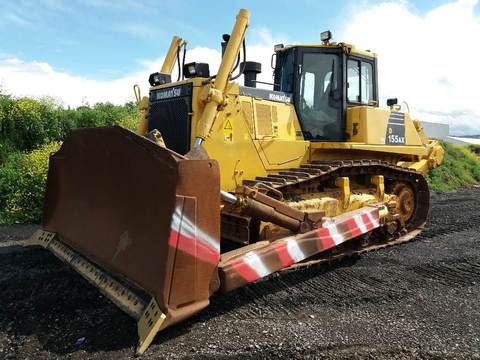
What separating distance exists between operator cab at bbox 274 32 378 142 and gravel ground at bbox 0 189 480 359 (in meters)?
1.98

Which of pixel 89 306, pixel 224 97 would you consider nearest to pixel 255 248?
pixel 89 306

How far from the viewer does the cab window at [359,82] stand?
6355mm

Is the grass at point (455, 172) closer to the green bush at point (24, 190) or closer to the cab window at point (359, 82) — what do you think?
the cab window at point (359, 82)

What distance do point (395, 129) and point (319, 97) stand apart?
1.64 m

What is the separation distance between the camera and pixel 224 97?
4.98 meters

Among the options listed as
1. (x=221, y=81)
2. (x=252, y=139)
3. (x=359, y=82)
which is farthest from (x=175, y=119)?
(x=359, y=82)

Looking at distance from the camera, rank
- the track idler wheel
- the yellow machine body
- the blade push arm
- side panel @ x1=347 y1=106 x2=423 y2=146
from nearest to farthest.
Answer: the blade push arm < the yellow machine body < side panel @ x1=347 y1=106 x2=423 y2=146 < the track idler wheel

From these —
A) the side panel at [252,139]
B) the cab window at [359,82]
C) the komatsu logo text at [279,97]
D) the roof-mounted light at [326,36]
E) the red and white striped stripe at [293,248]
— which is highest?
the roof-mounted light at [326,36]

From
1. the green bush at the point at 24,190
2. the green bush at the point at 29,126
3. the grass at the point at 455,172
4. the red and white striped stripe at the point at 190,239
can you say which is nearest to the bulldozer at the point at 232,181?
the red and white striped stripe at the point at 190,239

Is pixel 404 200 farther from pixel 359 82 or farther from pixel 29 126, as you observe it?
pixel 29 126

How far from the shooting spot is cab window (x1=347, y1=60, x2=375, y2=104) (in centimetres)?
636

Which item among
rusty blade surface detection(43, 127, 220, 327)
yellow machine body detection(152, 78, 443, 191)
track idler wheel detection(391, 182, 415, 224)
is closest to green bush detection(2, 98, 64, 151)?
yellow machine body detection(152, 78, 443, 191)

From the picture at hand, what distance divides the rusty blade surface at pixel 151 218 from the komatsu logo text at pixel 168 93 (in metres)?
1.36

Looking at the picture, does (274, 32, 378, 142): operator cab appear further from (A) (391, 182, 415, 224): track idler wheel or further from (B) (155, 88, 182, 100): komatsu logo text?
(B) (155, 88, 182, 100): komatsu logo text
